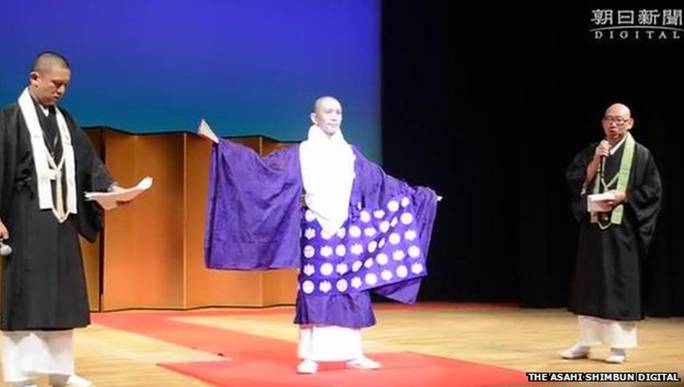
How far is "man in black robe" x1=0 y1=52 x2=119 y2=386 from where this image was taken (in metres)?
3.66

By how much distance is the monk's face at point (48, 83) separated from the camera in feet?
12.2

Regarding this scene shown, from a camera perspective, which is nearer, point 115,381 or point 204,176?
point 115,381

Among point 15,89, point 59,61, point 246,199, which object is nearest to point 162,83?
point 15,89

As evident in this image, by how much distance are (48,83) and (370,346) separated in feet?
8.88

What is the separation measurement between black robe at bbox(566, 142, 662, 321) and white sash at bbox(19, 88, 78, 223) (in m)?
2.59

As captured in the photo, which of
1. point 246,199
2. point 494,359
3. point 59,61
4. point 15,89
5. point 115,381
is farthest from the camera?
point 15,89

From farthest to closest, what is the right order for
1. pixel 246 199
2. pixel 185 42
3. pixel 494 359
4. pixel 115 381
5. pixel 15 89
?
pixel 185 42 → pixel 15 89 → pixel 494 359 → pixel 246 199 → pixel 115 381

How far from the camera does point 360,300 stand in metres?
4.56

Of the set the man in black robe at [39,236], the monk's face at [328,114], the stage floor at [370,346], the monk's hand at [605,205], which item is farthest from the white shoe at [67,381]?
the monk's hand at [605,205]

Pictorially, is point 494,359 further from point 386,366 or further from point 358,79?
point 358,79

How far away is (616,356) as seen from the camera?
191 inches

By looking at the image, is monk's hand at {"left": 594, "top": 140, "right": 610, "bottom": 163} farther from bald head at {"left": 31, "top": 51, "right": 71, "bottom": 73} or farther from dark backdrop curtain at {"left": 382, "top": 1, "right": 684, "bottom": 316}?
dark backdrop curtain at {"left": 382, "top": 1, "right": 684, "bottom": 316}

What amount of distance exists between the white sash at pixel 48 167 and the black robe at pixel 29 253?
0.02 metres

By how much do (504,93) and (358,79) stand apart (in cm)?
135
